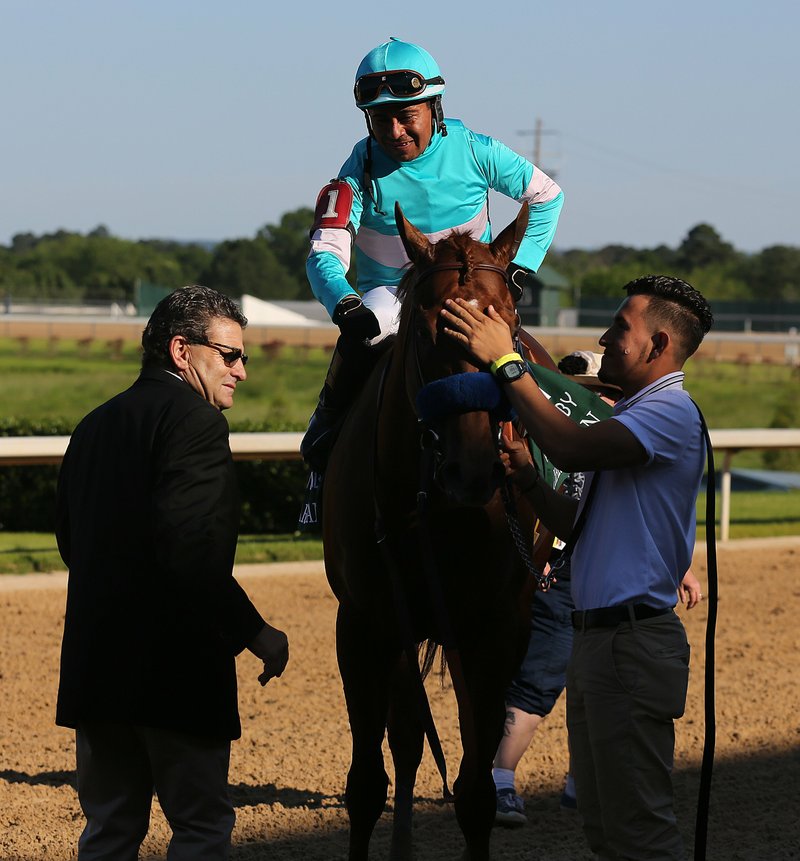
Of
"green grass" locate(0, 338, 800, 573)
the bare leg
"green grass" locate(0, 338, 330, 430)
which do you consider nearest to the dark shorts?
the bare leg

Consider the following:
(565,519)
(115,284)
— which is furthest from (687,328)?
(115,284)

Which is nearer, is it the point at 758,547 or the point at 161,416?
the point at 161,416

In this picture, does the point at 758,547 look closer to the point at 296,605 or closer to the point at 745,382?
the point at 296,605

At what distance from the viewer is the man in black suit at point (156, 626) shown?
9.08 ft

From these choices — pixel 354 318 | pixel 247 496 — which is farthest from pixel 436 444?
pixel 247 496

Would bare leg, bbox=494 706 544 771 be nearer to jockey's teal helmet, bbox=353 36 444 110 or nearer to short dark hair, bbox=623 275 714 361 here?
short dark hair, bbox=623 275 714 361

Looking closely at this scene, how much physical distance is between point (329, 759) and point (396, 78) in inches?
110

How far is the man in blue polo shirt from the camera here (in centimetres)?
274

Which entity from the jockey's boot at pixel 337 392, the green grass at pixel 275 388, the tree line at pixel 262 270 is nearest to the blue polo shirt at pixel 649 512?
the jockey's boot at pixel 337 392

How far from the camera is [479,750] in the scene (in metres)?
3.75

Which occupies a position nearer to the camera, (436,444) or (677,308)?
(677,308)

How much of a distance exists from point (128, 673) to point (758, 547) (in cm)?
825

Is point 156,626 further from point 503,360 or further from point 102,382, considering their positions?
point 102,382

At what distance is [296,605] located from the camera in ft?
26.1
